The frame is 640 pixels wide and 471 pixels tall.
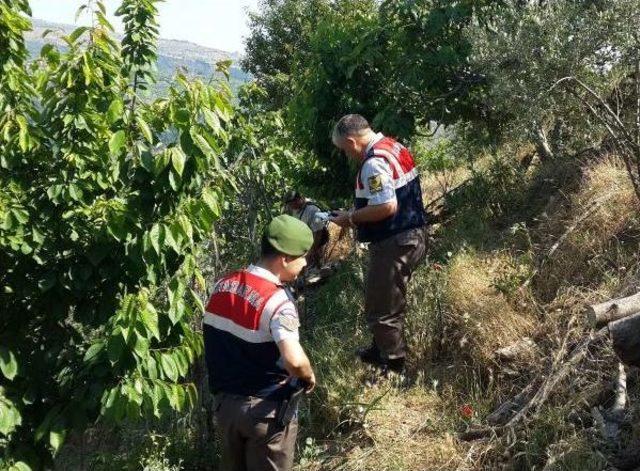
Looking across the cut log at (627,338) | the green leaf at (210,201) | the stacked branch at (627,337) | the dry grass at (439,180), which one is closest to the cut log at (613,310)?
the stacked branch at (627,337)

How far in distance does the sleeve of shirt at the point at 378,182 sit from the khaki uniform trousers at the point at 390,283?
1.02ft

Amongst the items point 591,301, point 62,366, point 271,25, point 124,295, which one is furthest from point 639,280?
point 271,25

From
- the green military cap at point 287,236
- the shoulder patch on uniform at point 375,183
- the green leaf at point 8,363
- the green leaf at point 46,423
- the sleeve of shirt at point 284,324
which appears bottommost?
the green leaf at point 46,423

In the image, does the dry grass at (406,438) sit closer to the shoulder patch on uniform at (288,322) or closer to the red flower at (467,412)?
the red flower at (467,412)

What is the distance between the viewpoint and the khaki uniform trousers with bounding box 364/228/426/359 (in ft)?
15.5

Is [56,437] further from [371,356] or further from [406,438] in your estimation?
[371,356]

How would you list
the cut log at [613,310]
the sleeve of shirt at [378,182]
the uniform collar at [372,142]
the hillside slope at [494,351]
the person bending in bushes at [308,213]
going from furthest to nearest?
the person bending in bushes at [308,213] < the uniform collar at [372,142] < the sleeve of shirt at [378,182] < the hillside slope at [494,351] < the cut log at [613,310]

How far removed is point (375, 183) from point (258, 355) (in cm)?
177

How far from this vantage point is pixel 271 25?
1641cm

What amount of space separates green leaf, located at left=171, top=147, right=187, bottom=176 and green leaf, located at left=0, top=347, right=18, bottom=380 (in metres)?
1.26

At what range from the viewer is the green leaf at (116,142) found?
10.8 feet

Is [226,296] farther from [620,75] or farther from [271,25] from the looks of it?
[271,25]

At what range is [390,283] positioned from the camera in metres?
4.74

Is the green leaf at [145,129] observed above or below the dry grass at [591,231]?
above
